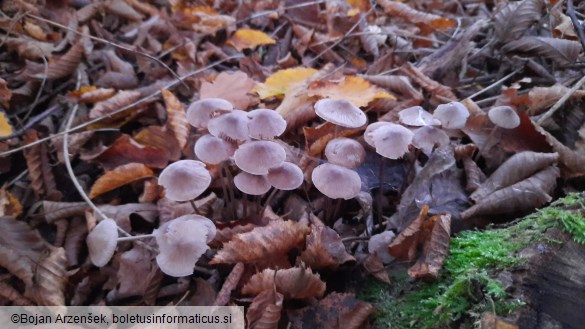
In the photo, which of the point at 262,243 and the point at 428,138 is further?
the point at 428,138

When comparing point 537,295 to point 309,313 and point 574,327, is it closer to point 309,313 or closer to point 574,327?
point 574,327

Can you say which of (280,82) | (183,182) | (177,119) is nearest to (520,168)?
(280,82)

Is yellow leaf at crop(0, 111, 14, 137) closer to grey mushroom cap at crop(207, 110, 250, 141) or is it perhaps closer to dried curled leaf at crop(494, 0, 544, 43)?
grey mushroom cap at crop(207, 110, 250, 141)

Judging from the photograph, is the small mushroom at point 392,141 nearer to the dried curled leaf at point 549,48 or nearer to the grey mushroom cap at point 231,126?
the grey mushroom cap at point 231,126

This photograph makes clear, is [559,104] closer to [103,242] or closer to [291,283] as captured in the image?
[291,283]

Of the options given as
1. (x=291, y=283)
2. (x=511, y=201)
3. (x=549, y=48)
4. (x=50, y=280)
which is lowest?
(x=50, y=280)
